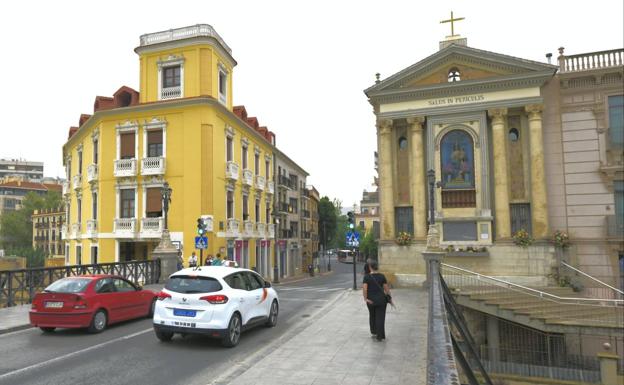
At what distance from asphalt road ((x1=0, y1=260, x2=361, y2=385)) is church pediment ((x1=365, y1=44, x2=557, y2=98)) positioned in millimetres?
14830

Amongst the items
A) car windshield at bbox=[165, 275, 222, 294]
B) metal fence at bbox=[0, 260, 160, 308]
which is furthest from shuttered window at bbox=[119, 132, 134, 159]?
car windshield at bbox=[165, 275, 222, 294]

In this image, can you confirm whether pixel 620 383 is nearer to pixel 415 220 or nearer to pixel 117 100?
pixel 415 220

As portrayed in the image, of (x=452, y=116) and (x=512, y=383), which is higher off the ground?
(x=452, y=116)

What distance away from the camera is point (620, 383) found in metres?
13.5

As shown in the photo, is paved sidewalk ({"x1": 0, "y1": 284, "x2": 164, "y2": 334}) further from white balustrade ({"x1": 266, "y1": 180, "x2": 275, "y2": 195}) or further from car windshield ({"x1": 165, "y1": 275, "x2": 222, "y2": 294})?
white balustrade ({"x1": 266, "y1": 180, "x2": 275, "y2": 195})

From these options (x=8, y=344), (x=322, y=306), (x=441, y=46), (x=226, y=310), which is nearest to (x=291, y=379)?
(x=226, y=310)

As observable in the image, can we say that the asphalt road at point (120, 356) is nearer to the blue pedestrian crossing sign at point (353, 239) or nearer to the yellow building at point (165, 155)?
the blue pedestrian crossing sign at point (353, 239)

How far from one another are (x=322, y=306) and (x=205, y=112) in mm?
17768

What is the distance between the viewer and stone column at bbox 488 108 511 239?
21.0m

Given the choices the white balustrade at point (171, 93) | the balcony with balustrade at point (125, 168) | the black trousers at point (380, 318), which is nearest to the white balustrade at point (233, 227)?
the balcony with balustrade at point (125, 168)

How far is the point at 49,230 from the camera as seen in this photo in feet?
257

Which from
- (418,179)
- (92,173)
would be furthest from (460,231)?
(92,173)

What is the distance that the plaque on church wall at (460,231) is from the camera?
2148 cm

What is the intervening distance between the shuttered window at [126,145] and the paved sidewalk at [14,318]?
17.1 meters
